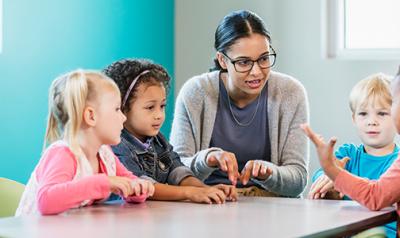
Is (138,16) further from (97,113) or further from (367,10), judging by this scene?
(97,113)

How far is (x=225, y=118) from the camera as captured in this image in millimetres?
2688

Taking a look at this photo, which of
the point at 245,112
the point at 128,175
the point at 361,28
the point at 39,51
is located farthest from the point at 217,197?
the point at 361,28

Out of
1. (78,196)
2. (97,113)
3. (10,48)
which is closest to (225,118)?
(97,113)

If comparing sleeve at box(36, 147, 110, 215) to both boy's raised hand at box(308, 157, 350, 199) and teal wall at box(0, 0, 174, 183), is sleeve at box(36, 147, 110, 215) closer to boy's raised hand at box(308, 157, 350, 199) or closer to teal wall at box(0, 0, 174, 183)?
boy's raised hand at box(308, 157, 350, 199)

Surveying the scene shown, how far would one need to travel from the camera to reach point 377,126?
2389 millimetres

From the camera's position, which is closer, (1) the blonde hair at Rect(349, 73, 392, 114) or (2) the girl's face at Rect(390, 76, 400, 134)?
(2) the girl's face at Rect(390, 76, 400, 134)

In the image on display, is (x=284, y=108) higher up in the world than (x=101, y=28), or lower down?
lower down

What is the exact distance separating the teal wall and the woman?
3.80 ft

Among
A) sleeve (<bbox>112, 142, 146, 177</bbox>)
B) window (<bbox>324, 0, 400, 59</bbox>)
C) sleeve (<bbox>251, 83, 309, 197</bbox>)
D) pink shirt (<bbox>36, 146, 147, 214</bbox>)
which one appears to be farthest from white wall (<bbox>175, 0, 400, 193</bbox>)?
pink shirt (<bbox>36, 146, 147, 214</bbox>)

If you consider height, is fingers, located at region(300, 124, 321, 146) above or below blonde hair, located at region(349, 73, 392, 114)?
below

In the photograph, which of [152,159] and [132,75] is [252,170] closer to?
[152,159]

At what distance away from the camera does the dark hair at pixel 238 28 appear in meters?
2.59

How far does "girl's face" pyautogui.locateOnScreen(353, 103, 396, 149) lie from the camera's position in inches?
94.1

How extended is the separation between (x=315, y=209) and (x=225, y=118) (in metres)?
0.84
